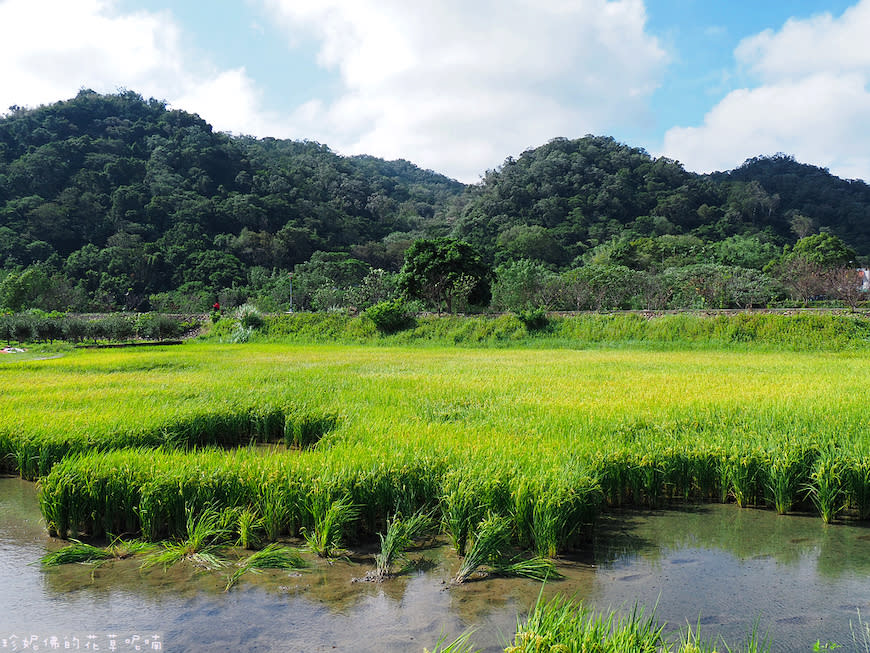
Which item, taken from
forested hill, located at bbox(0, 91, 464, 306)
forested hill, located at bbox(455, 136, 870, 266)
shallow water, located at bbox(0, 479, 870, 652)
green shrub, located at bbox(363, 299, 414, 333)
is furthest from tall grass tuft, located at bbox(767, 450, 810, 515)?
forested hill, located at bbox(455, 136, 870, 266)

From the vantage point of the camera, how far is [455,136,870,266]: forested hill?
233 feet

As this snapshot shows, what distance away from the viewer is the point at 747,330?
24281 mm

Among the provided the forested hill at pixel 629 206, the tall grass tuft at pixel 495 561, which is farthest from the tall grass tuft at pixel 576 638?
the forested hill at pixel 629 206

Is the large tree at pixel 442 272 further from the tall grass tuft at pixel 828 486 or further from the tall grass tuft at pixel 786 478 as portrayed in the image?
the tall grass tuft at pixel 828 486

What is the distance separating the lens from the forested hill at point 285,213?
2255 inches

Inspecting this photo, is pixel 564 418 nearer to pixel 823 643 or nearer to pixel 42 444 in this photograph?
pixel 823 643

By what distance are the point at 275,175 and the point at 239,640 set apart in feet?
291

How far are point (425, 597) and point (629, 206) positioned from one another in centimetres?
8441

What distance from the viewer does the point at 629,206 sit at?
81.4 meters

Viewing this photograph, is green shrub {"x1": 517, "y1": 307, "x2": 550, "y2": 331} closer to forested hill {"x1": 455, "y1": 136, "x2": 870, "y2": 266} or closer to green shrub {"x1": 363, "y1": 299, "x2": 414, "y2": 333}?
green shrub {"x1": 363, "y1": 299, "x2": 414, "y2": 333}

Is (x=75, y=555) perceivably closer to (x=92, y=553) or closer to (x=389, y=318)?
(x=92, y=553)

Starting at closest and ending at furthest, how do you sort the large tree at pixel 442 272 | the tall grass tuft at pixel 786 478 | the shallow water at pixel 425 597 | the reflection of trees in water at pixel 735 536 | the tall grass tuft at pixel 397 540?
the shallow water at pixel 425 597 → the tall grass tuft at pixel 397 540 → the reflection of trees in water at pixel 735 536 → the tall grass tuft at pixel 786 478 → the large tree at pixel 442 272

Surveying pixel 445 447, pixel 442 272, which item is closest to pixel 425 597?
pixel 445 447

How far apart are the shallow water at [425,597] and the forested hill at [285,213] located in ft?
152
